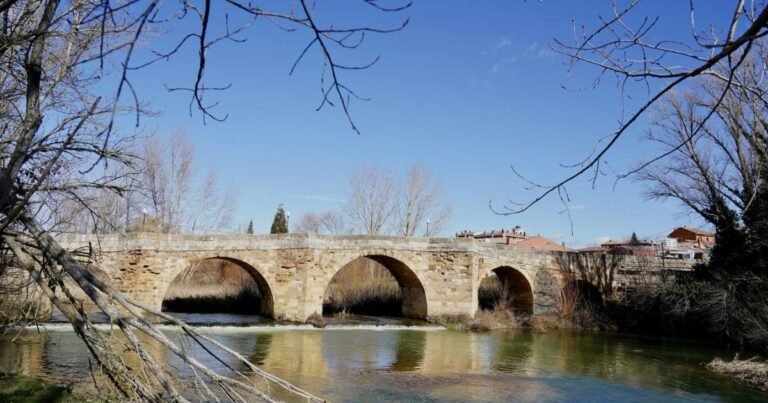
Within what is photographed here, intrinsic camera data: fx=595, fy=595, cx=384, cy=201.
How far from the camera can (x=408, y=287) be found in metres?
22.6

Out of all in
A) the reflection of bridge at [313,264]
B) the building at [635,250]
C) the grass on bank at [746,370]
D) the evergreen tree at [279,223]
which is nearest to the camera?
the grass on bank at [746,370]

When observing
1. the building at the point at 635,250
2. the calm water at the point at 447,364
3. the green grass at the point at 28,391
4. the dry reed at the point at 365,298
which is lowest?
the calm water at the point at 447,364

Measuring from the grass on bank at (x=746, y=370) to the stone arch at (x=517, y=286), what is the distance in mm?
10051

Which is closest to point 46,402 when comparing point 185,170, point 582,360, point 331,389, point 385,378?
point 331,389

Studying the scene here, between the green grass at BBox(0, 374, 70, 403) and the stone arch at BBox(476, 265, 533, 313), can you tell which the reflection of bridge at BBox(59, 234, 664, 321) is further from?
the green grass at BBox(0, 374, 70, 403)

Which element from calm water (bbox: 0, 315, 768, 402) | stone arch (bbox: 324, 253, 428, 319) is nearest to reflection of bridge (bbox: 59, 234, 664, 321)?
stone arch (bbox: 324, 253, 428, 319)

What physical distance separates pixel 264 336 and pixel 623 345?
411 inches

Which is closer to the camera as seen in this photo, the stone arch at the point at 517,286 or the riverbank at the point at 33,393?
the riverbank at the point at 33,393

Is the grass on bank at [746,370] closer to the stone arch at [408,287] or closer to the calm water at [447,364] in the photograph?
the calm water at [447,364]

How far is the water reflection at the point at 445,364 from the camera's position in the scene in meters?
10.0

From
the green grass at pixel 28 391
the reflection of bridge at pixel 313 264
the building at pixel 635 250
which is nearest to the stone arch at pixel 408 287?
the reflection of bridge at pixel 313 264

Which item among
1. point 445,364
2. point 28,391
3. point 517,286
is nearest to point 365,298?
point 517,286

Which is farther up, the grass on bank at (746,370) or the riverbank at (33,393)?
the riverbank at (33,393)

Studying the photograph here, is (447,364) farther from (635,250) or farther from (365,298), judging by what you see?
(635,250)
